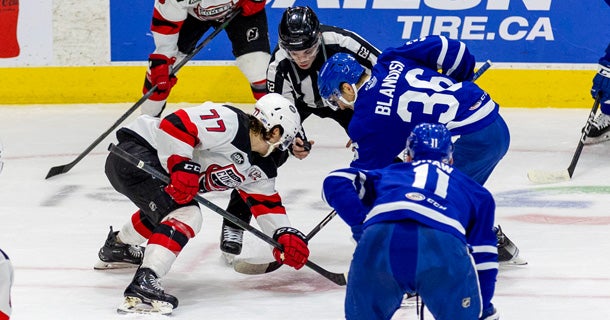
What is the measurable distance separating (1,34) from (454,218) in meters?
4.86

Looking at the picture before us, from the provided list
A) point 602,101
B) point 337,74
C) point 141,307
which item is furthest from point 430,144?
point 602,101

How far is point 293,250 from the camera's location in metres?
4.42

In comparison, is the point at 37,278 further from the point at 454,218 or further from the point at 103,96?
the point at 103,96

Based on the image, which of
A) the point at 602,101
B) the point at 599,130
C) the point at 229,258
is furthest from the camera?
the point at 599,130

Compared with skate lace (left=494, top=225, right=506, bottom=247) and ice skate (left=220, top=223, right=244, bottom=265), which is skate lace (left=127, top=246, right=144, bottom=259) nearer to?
ice skate (left=220, top=223, right=244, bottom=265)

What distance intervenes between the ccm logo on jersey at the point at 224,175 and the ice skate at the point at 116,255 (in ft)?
1.63

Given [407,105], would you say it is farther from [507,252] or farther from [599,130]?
[599,130]

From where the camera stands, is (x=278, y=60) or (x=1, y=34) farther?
(x=1, y=34)

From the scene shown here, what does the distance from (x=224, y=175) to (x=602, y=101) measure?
2.76 meters

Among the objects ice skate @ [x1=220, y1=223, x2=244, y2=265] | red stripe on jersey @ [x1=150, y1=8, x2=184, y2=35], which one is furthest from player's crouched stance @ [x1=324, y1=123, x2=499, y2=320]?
red stripe on jersey @ [x1=150, y1=8, x2=184, y2=35]

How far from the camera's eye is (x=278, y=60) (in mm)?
5305

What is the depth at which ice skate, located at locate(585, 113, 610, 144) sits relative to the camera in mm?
6660

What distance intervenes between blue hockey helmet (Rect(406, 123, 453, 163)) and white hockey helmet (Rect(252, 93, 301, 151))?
104 centimetres

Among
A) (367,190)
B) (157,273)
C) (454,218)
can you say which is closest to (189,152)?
(157,273)
